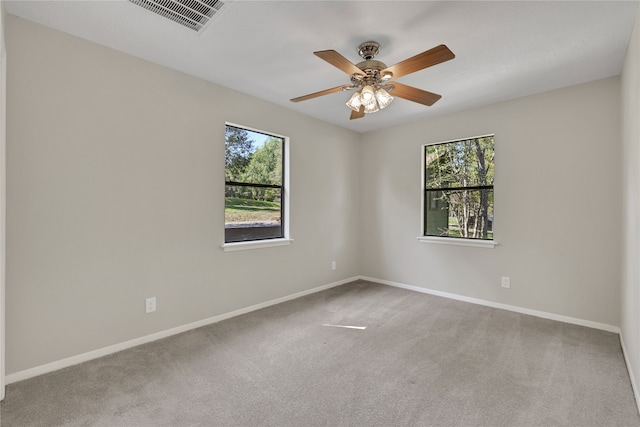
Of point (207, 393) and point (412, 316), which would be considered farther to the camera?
point (412, 316)

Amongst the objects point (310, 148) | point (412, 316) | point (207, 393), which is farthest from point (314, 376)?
point (310, 148)

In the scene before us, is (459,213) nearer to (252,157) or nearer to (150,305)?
(252,157)

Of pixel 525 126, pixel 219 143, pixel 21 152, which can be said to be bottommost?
pixel 21 152

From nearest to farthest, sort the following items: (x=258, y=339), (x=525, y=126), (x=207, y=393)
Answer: (x=207, y=393) < (x=258, y=339) < (x=525, y=126)

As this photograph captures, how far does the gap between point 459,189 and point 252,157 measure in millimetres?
2679

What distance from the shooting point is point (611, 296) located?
2.96 metres

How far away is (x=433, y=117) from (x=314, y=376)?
3.54 meters

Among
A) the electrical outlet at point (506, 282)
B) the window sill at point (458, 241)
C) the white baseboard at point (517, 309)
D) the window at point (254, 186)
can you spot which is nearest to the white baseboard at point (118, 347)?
the window at point (254, 186)

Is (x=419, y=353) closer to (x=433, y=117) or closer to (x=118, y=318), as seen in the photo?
(x=118, y=318)

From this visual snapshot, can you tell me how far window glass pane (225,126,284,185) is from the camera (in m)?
3.38

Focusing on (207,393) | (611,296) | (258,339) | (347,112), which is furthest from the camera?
(347,112)

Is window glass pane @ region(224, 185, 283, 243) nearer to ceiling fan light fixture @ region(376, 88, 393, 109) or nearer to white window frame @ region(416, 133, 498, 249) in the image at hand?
ceiling fan light fixture @ region(376, 88, 393, 109)

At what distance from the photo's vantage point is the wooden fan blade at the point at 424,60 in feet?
5.85

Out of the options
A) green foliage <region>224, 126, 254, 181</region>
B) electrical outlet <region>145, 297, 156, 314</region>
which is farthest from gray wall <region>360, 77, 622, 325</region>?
electrical outlet <region>145, 297, 156, 314</region>
